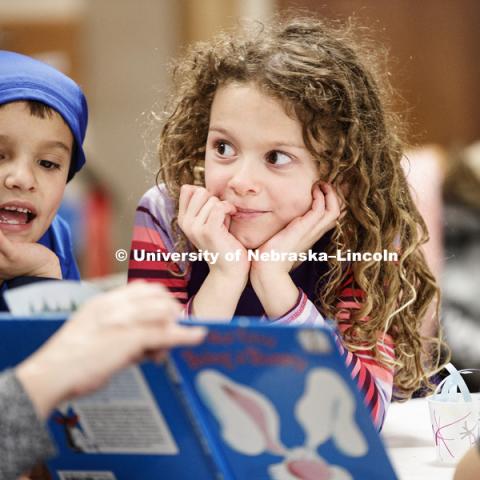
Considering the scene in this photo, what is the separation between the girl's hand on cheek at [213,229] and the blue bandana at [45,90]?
0.19 meters

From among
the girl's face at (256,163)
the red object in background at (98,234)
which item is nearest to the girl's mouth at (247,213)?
the girl's face at (256,163)

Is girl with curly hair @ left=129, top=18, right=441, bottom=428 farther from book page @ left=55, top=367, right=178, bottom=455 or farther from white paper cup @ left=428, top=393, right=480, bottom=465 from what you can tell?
book page @ left=55, top=367, right=178, bottom=455

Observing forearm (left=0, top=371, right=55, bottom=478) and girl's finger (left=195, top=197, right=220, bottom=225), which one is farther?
girl's finger (left=195, top=197, right=220, bottom=225)

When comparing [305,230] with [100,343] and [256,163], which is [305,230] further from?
[100,343]

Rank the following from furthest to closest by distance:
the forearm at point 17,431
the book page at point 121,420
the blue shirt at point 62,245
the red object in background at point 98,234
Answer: the red object in background at point 98,234, the blue shirt at point 62,245, the book page at point 121,420, the forearm at point 17,431

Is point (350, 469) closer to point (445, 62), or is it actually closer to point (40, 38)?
point (445, 62)

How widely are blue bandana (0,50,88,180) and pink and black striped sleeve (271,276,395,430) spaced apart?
1.17 feet

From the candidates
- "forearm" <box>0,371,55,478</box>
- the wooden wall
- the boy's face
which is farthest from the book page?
the wooden wall

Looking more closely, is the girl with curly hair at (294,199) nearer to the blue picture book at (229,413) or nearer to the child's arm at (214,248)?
the child's arm at (214,248)

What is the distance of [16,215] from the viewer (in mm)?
1162

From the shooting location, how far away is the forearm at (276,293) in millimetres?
1090

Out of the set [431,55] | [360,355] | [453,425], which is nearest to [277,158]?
[360,355]

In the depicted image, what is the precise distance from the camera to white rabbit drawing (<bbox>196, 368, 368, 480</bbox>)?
0.79 meters

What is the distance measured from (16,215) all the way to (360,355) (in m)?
0.45
